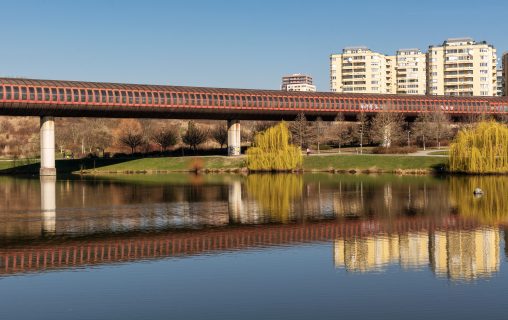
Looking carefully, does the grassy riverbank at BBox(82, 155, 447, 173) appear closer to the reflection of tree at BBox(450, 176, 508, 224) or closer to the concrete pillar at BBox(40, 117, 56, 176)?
the concrete pillar at BBox(40, 117, 56, 176)

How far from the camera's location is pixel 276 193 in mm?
73562

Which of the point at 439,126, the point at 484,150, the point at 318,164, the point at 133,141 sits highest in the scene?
the point at 439,126

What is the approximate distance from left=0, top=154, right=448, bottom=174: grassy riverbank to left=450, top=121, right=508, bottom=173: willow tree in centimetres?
854

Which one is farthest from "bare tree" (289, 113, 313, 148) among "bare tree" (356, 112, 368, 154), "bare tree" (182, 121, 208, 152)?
"bare tree" (182, 121, 208, 152)

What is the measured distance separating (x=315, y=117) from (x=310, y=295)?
4939 inches

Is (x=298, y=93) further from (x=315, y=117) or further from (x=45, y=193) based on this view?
(x=45, y=193)

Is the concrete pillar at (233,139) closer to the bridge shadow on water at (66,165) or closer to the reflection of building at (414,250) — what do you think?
the bridge shadow on water at (66,165)

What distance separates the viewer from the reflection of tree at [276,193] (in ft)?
186

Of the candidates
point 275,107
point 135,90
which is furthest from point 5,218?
point 275,107

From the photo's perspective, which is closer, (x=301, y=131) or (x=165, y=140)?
(x=301, y=131)

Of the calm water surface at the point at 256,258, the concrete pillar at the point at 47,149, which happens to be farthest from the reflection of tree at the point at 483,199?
the concrete pillar at the point at 47,149

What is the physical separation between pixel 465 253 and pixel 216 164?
9404 cm

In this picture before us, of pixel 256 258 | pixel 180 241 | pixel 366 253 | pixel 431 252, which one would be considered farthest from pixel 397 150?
pixel 256 258

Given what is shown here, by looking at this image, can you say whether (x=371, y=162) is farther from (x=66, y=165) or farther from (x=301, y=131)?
(x=66, y=165)
